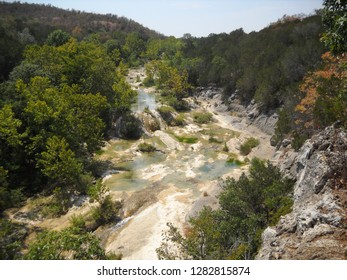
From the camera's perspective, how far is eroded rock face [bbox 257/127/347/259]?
36.3ft

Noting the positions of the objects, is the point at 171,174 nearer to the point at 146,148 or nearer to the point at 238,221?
the point at 146,148

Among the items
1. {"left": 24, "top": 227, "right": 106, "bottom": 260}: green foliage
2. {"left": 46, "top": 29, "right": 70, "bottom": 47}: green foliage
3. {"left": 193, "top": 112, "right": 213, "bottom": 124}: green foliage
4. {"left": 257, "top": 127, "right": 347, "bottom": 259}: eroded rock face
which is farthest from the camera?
{"left": 46, "top": 29, "right": 70, "bottom": 47}: green foliage

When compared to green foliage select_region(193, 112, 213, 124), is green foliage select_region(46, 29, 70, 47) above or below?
above

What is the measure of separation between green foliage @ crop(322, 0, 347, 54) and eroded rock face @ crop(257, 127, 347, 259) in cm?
585

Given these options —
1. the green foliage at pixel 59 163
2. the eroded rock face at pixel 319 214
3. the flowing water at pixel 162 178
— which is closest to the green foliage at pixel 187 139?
the flowing water at pixel 162 178

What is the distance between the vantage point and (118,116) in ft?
148

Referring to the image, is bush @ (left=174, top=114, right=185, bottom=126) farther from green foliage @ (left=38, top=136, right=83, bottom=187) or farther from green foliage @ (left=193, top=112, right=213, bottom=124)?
green foliage @ (left=38, top=136, right=83, bottom=187)

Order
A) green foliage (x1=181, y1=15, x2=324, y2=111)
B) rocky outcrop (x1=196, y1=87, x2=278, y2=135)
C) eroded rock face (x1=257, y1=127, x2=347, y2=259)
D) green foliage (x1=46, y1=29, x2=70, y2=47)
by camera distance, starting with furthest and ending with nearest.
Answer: green foliage (x1=46, y1=29, x2=70, y2=47), green foliage (x1=181, y1=15, x2=324, y2=111), rocky outcrop (x1=196, y1=87, x2=278, y2=135), eroded rock face (x1=257, y1=127, x2=347, y2=259)

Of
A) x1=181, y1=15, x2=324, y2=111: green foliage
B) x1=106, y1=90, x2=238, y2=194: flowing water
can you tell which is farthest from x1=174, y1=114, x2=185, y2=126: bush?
x1=181, y1=15, x2=324, y2=111: green foliage

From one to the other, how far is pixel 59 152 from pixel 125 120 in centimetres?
1730

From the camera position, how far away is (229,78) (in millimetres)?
60594

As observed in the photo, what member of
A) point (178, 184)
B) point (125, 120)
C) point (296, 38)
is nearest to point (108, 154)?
point (125, 120)

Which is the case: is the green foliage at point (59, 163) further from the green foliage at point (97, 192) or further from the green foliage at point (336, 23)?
the green foliage at point (336, 23)
